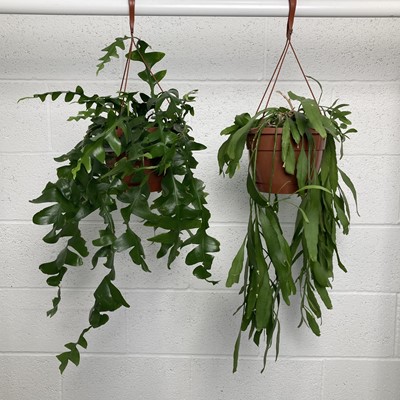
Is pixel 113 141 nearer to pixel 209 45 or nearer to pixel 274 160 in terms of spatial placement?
pixel 274 160

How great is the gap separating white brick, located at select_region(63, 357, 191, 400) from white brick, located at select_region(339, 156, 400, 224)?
2.21ft

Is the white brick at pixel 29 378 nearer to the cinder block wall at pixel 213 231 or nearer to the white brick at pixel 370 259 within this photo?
the cinder block wall at pixel 213 231

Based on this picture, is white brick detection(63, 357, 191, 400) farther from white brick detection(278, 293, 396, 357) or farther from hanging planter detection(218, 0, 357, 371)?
hanging planter detection(218, 0, 357, 371)

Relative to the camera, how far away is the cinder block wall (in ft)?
4.64

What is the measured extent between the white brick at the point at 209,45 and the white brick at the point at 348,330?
2.25ft

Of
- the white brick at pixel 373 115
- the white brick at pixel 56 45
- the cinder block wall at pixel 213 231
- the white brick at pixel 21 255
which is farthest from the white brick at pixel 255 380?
the white brick at pixel 56 45

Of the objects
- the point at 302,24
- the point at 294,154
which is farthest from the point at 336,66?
the point at 294,154

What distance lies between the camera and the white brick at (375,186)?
1.45 meters

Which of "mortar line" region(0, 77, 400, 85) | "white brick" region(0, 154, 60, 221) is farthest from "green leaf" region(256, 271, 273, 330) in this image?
"white brick" region(0, 154, 60, 221)

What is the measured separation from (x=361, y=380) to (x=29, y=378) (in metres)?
0.97

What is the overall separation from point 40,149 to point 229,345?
0.77 metres

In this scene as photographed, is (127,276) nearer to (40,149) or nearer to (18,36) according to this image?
(40,149)

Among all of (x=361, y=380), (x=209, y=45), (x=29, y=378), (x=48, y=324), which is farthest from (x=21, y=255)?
(x=361, y=380)

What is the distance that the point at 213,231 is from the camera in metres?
1.47
